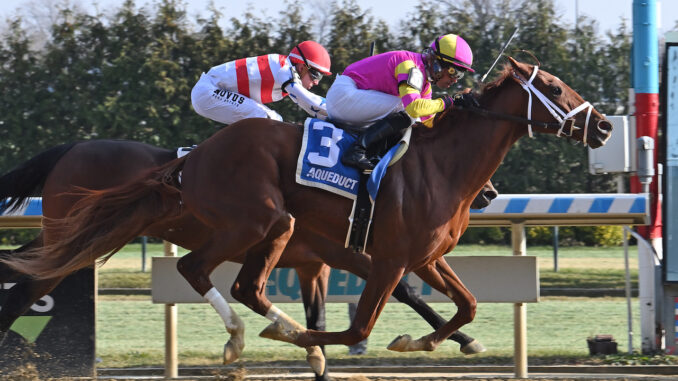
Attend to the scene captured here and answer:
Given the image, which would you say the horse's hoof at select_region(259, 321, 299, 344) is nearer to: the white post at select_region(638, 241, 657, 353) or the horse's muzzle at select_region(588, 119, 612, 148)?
the horse's muzzle at select_region(588, 119, 612, 148)

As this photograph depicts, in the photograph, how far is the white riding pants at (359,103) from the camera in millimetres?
4891

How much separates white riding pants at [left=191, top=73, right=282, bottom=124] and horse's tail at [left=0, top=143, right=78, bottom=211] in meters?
0.83

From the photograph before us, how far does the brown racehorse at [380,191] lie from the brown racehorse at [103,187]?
367 mm

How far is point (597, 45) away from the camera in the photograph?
1208 centimetres

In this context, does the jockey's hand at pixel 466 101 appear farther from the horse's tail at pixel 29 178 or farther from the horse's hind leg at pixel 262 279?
the horse's tail at pixel 29 178

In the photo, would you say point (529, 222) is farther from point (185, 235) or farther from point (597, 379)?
point (185, 235)

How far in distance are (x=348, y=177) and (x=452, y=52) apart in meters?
0.85

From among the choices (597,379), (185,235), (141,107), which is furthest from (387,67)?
(141,107)

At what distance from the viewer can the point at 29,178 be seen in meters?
5.75

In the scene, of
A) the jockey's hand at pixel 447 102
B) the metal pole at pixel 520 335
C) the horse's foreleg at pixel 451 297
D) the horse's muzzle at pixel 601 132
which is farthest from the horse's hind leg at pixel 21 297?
the horse's muzzle at pixel 601 132

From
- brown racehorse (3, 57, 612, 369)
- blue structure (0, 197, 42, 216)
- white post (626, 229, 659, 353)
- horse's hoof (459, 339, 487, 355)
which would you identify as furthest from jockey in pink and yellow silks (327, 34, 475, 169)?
white post (626, 229, 659, 353)

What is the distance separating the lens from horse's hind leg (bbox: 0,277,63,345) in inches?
212

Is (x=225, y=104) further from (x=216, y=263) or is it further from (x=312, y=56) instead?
(x=216, y=263)

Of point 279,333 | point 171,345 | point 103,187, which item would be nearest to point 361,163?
point 279,333
